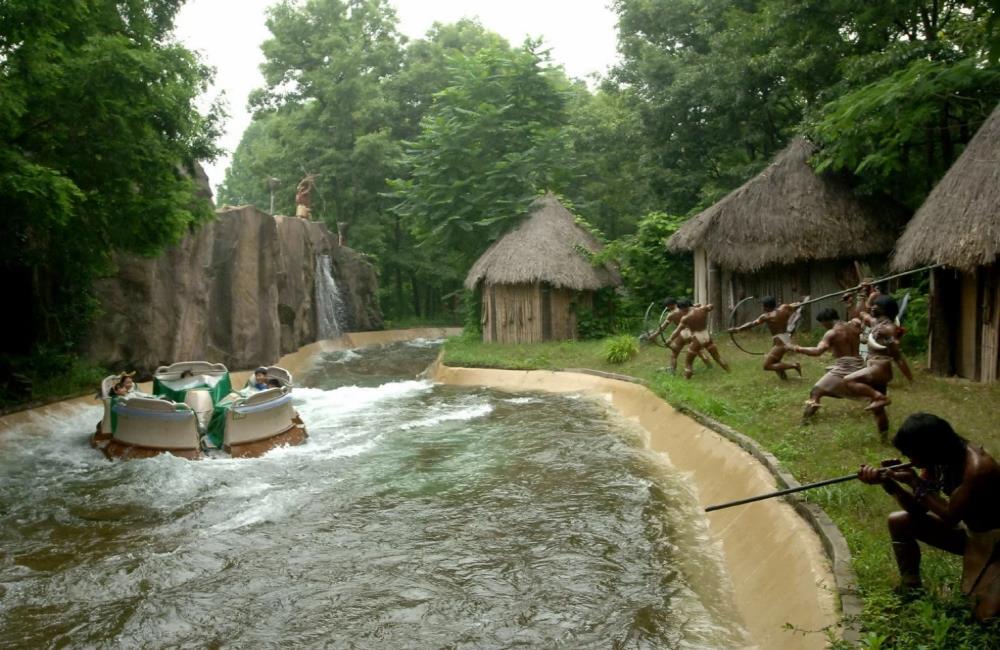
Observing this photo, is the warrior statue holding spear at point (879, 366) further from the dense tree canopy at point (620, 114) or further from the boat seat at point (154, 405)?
the boat seat at point (154, 405)

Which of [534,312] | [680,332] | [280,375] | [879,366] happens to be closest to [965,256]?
[879,366]

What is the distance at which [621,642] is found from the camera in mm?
5305

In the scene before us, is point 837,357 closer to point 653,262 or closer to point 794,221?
point 794,221

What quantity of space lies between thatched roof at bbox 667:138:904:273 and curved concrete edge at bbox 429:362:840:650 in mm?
7179

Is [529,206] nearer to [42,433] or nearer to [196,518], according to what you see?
[42,433]

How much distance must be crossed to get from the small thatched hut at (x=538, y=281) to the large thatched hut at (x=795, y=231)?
3.69 meters

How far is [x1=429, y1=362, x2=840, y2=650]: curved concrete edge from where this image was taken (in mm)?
4887

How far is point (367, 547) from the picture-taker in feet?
24.2

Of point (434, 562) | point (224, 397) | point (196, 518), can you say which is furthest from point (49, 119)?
point (434, 562)

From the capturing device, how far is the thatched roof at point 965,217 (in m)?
9.88

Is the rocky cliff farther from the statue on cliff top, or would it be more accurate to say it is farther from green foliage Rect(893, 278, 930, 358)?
green foliage Rect(893, 278, 930, 358)

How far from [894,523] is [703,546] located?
2.65 m

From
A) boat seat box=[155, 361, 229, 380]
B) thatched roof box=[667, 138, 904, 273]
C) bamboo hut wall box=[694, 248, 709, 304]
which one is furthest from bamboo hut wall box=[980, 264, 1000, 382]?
boat seat box=[155, 361, 229, 380]

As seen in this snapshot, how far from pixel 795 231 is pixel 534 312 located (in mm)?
7347
